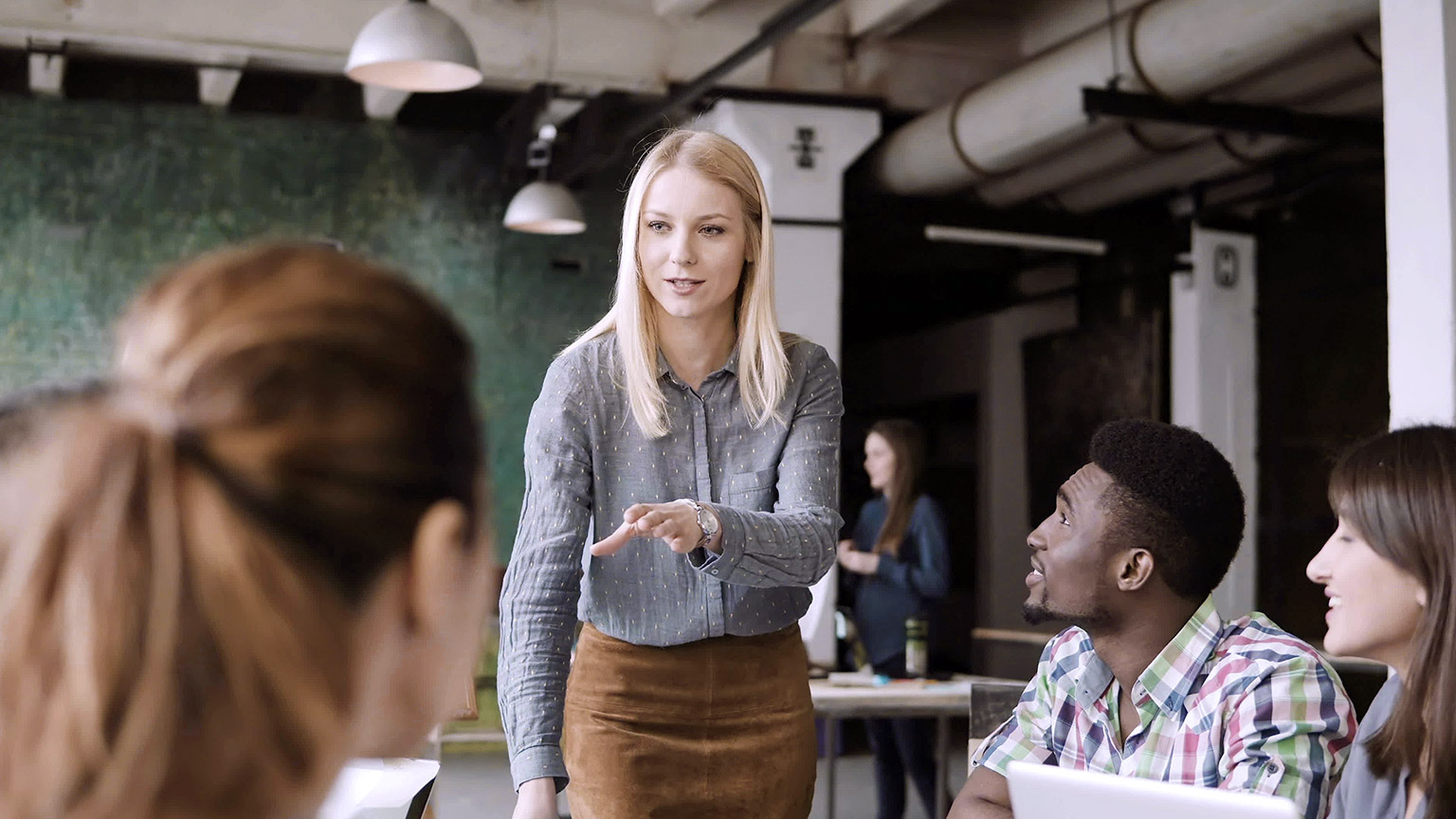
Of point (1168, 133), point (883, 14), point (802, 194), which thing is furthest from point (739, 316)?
point (802, 194)

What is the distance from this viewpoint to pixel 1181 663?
185 centimetres

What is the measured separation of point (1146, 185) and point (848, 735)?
12.1 feet

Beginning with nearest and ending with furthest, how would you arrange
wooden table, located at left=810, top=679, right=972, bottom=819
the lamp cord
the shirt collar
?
the shirt collar < wooden table, located at left=810, top=679, right=972, bottom=819 < the lamp cord

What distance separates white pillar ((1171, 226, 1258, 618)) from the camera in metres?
8.34

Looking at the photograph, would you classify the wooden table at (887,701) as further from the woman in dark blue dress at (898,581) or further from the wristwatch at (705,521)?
the wristwatch at (705,521)

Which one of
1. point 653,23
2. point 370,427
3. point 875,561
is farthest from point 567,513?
point 653,23

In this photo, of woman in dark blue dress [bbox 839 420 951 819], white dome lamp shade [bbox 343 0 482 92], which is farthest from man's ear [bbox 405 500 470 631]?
woman in dark blue dress [bbox 839 420 951 819]

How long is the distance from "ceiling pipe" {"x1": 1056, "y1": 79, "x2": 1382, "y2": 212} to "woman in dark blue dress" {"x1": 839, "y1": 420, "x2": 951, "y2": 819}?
2.66 m

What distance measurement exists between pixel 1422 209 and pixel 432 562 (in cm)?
392

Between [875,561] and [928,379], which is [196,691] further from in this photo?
[928,379]

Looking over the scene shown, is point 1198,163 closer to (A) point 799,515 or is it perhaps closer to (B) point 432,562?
(A) point 799,515

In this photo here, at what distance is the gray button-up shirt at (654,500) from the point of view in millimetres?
1546

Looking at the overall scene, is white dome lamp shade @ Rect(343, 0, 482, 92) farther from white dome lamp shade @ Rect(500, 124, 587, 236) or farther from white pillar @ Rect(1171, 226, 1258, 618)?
white pillar @ Rect(1171, 226, 1258, 618)

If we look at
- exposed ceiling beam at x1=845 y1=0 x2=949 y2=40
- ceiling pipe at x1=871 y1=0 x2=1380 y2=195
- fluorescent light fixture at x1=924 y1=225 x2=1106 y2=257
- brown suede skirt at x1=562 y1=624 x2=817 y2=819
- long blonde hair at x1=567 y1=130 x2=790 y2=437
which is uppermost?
exposed ceiling beam at x1=845 y1=0 x2=949 y2=40
